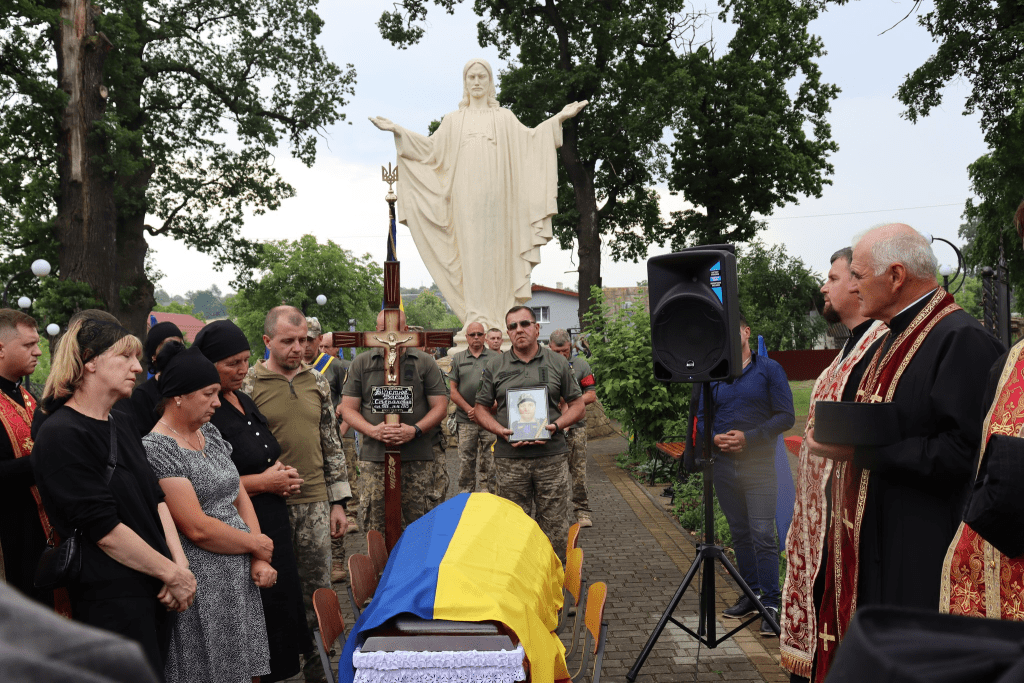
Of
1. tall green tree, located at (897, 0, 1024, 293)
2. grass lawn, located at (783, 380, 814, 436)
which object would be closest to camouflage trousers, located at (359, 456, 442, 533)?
grass lawn, located at (783, 380, 814, 436)

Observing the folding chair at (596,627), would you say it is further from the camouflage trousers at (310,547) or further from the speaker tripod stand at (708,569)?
the camouflage trousers at (310,547)

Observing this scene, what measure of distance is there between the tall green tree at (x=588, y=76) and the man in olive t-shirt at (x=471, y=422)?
14.3m

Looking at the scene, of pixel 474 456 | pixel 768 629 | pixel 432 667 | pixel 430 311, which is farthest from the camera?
pixel 430 311

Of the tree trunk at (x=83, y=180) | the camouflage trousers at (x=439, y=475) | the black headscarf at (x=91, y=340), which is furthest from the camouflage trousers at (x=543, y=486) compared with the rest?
the tree trunk at (x=83, y=180)

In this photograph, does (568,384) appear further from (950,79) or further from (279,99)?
(279,99)

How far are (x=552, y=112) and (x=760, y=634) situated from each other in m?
20.9

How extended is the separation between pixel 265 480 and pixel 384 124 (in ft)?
27.6

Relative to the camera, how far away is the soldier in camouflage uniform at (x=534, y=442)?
5.79m

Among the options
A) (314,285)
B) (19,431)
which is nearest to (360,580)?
(19,431)

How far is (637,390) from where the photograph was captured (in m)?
11.5

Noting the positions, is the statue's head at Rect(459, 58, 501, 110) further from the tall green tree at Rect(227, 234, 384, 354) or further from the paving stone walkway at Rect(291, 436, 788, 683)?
the tall green tree at Rect(227, 234, 384, 354)

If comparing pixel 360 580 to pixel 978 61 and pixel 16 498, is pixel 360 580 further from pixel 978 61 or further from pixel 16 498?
pixel 978 61

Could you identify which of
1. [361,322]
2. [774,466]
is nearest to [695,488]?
[774,466]

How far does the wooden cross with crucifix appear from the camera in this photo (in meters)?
5.18
